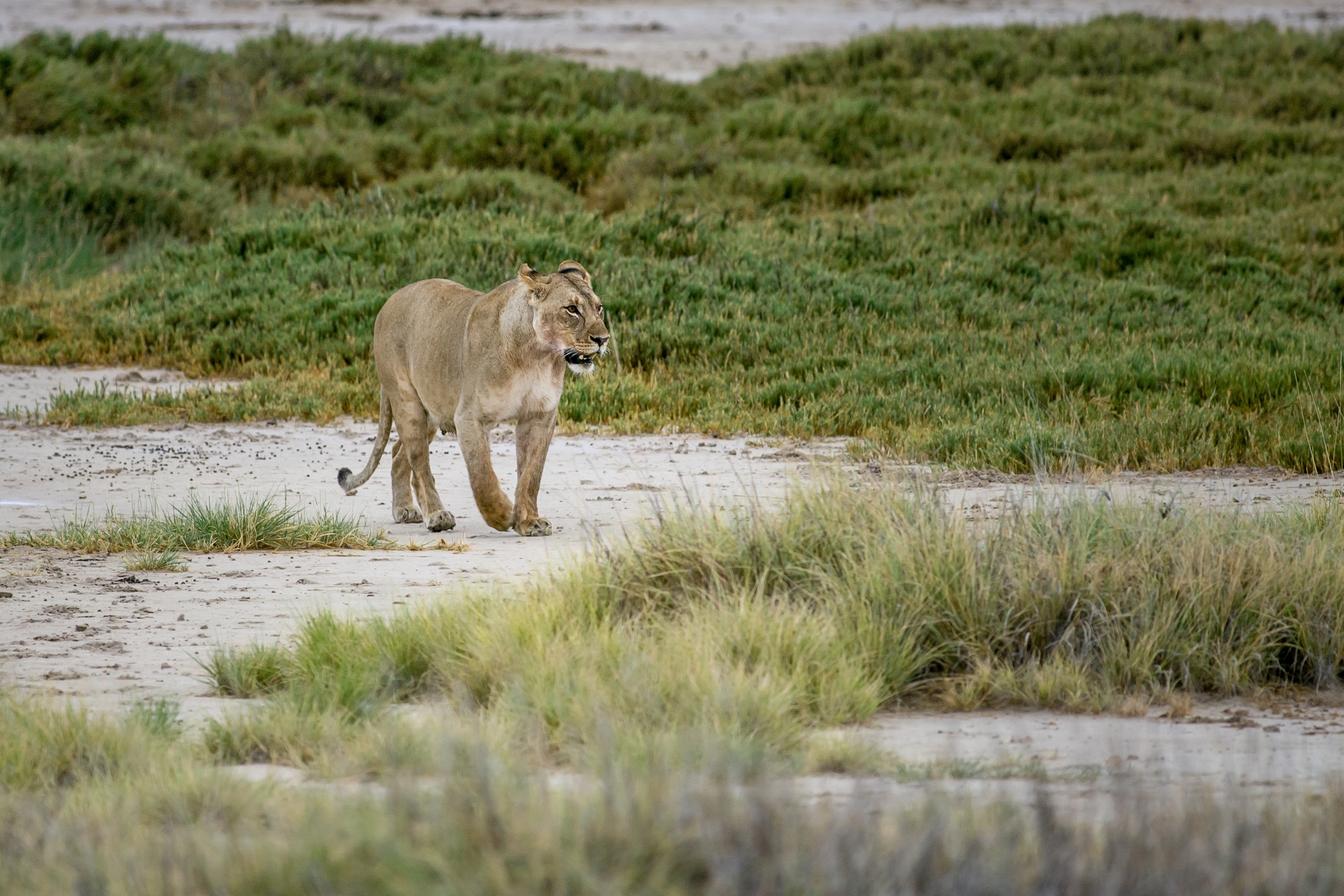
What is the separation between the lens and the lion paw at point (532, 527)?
8242mm

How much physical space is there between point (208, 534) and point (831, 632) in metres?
3.82

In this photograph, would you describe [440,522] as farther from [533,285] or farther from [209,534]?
[533,285]

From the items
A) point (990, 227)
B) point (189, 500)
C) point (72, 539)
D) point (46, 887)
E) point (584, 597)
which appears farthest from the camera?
point (990, 227)

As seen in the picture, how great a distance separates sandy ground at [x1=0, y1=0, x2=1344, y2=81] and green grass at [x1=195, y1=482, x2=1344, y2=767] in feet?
88.7

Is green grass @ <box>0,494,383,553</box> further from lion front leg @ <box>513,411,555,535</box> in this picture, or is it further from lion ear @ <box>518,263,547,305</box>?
lion ear @ <box>518,263,547,305</box>

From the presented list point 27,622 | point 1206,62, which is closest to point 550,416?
point 27,622

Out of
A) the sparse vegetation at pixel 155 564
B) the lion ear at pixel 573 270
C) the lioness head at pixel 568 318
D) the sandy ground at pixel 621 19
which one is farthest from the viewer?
the sandy ground at pixel 621 19

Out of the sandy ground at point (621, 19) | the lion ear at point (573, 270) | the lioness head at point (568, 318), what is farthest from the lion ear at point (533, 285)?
the sandy ground at point (621, 19)

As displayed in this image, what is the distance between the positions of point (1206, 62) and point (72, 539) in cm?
2372

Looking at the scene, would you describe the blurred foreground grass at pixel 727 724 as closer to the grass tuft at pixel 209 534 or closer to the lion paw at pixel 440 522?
the grass tuft at pixel 209 534

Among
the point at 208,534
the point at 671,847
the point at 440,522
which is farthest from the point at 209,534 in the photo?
the point at 671,847

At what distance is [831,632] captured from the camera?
5.28m

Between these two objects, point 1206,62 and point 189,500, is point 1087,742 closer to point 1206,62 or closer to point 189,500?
point 189,500

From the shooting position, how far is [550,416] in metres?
8.41
